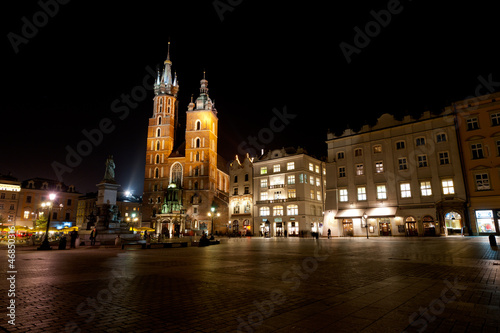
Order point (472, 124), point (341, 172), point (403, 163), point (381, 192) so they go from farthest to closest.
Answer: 1. point (341, 172)
2. point (381, 192)
3. point (403, 163)
4. point (472, 124)

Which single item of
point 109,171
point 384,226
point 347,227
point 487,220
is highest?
point 109,171

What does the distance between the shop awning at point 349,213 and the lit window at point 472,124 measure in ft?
55.3

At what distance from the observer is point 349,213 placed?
141 feet

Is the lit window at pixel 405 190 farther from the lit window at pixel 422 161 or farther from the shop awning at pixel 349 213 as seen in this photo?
the shop awning at pixel 349 213

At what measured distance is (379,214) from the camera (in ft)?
132

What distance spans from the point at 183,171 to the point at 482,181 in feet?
203

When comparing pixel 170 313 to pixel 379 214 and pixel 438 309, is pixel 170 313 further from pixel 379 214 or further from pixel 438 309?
pixel 379 214

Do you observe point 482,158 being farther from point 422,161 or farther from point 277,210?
point 277,210

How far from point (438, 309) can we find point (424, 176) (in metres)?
39.6

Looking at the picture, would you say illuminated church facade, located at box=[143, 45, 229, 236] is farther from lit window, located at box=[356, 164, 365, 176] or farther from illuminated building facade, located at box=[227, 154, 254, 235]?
lit window, located at box=[356, 164, 365, 176]

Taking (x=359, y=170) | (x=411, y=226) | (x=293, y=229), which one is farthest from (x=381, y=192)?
(x=293, y=229)

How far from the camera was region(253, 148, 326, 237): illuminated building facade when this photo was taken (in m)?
53.1

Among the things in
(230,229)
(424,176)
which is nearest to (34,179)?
(230,229)

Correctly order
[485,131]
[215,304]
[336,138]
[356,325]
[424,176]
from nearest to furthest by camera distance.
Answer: [356,325]
[215,304]
[485,131]
[424,176]
[336,138]
